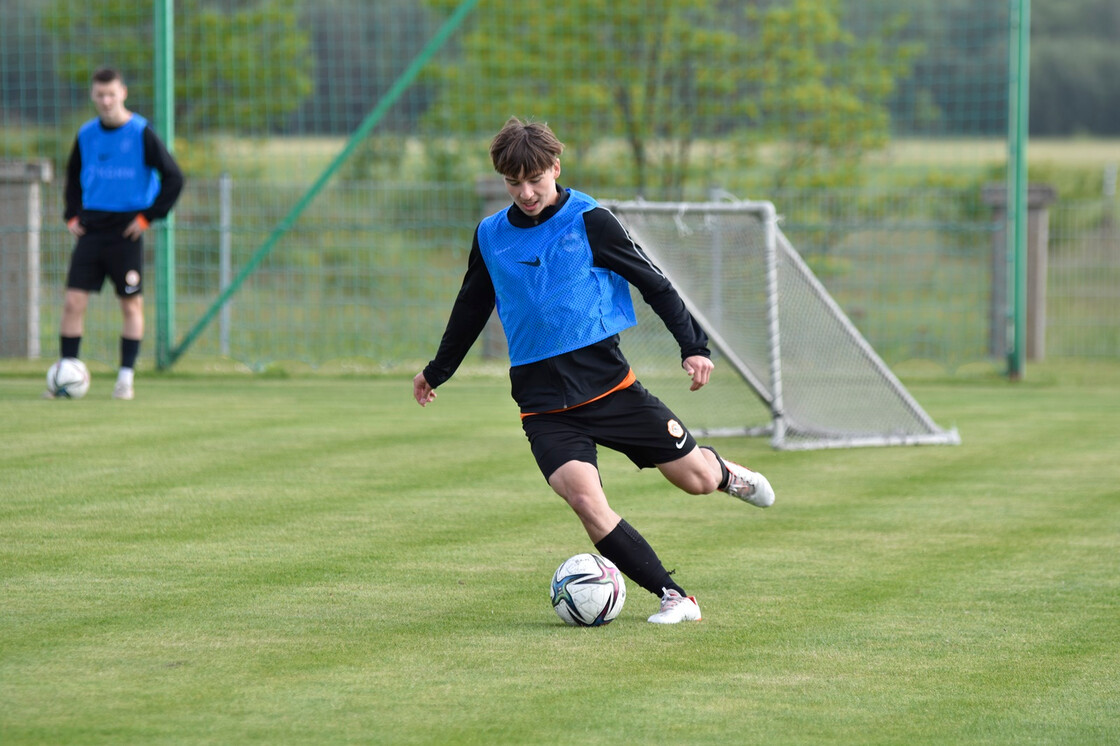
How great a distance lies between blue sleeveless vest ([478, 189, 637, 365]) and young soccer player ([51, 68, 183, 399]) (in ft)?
21.2

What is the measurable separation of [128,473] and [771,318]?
3999 mm

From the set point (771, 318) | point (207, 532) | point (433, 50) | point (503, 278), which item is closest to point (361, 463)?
point (207, 532)

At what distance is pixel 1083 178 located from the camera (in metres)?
27.7

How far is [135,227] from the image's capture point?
36.3 ft

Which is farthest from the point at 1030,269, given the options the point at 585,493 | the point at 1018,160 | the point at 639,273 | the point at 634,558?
the point at 585,493

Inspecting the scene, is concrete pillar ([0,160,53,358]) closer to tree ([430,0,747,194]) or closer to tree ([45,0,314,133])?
tree ([45,0,314,133])

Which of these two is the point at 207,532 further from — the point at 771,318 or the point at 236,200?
the point at 236,200

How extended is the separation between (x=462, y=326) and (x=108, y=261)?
20.9ft

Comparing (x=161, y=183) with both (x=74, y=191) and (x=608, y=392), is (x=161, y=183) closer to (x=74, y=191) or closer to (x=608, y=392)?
(x=74, y=191)

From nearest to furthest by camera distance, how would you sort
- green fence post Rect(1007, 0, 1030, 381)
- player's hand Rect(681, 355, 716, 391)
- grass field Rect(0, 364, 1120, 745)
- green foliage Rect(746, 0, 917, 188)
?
grass field Rect(0, 364, 1120, 745)
player's hand Rect(681, 355, 716, 391)
green fence post Rect(1007, 0, 1030, 381)
green foliage Rect(746, 0, 917, 188)

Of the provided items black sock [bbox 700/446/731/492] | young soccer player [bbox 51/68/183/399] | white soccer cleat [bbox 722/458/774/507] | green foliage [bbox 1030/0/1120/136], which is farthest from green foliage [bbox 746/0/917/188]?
green foliage [bbox 1030/0/1120/136]

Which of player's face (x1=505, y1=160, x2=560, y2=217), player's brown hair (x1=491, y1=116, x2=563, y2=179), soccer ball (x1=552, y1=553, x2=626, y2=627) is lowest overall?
soccer ball (x1=552, y1=553, x2=626, y2=627)

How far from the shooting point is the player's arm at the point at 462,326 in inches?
216

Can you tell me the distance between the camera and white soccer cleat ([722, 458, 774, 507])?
5.54 metres
